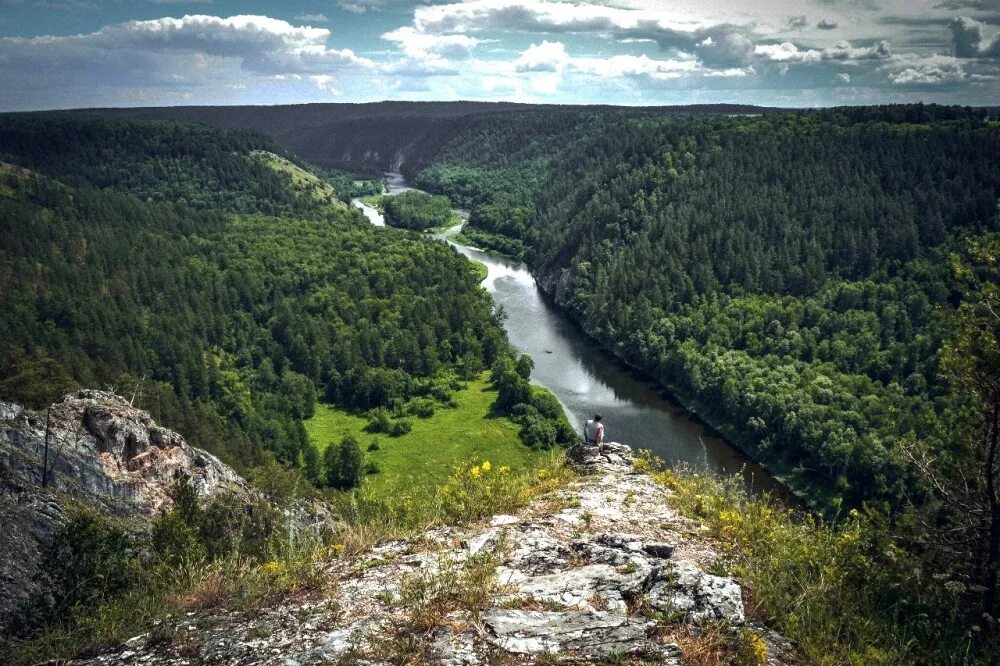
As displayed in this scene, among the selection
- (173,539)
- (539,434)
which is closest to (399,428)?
(539,434)

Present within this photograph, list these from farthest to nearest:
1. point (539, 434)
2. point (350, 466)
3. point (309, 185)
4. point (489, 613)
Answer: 1. point (309, 185)
2. point (539, 434)
3. point (350, 466)
4. point (489, 613)

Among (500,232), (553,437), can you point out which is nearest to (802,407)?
(553,437)

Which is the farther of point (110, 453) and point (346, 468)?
point (346, 468)

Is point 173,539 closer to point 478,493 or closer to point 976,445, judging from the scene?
point 478,493

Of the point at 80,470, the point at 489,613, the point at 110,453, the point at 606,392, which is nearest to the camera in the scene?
the point at 489,613

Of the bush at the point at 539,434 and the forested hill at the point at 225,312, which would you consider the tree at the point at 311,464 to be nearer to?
the forested hill at the point at 225,312

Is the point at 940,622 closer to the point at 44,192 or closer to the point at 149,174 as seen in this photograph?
the point at 44,192
